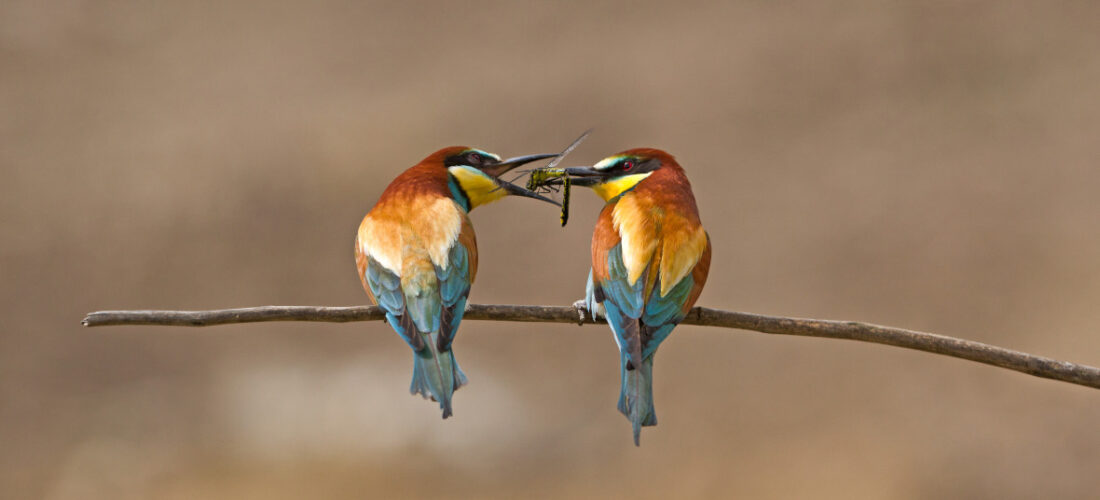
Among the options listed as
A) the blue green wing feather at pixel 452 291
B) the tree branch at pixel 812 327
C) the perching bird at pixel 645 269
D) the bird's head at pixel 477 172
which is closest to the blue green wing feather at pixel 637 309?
the perching bird at pixel 645 269

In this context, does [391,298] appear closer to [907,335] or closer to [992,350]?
[907,335]

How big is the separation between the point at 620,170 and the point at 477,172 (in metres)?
0.29

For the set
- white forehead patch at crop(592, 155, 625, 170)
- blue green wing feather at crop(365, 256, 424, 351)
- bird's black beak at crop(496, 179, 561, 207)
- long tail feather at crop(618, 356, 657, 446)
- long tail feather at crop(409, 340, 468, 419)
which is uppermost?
white forehead patch at crop(592, 155, 625, 170)

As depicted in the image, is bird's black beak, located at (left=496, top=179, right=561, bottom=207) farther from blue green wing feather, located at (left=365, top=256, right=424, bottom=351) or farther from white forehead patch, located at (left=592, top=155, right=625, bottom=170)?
blue green wing feather, located at (left=365, top=256, right=424, bottom=351)

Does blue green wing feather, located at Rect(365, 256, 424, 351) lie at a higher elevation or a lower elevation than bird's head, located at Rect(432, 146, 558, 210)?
Answer: lower

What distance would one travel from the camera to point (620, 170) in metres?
1.90

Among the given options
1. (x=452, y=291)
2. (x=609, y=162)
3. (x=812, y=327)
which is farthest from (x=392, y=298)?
(x=812, y=327)

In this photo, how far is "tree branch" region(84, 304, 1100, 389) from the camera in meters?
1.42

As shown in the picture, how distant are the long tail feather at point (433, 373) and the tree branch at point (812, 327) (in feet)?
0.35

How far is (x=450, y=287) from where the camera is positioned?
1569mm

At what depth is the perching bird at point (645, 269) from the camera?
1.47 metres

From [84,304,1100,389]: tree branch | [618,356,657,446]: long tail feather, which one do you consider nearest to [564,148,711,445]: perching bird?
[618,356,657,446]: long tail feather

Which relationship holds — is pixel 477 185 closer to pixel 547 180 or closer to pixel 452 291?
pixel 547 180

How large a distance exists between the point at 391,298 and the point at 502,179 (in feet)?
1.41
